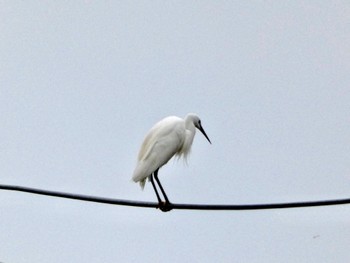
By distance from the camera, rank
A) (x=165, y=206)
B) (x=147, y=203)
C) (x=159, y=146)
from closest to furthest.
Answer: (x=147, y=203)
(x=165, y=206)
(x=159, y=146)

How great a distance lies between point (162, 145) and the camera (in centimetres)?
1195

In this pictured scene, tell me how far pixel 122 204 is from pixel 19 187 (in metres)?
0.99

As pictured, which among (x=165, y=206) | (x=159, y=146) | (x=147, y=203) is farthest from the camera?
(x=159, y=146)

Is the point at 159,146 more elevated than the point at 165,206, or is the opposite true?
the point at 159,146

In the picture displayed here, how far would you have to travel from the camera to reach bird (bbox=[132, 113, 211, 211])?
38.4 ft

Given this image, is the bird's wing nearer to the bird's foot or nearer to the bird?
the bird

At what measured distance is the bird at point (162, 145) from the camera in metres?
11.7

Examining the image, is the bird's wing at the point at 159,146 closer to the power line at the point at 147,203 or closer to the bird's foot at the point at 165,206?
the bird's foot at the point at 165,206

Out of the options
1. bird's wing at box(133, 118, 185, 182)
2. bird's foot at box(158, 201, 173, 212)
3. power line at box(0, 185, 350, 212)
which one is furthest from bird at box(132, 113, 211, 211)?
power line at box(0, 185, 350, 212)

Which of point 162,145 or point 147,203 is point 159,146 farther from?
point 147,203

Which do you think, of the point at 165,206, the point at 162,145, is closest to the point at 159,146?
the point at 162,145

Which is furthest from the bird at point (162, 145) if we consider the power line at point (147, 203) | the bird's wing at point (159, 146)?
the power line at point (147, 203)

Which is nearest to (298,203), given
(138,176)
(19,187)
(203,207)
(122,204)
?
(203,207)

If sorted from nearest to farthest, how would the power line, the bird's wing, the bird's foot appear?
the power line
the bird's foot
the bird's wing
